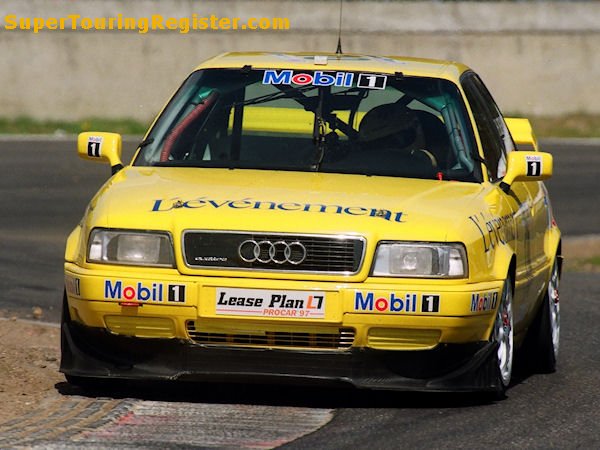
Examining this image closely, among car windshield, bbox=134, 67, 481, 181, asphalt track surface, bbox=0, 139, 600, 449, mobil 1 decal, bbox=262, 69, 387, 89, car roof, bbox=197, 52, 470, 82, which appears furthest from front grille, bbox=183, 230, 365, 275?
car roof, bbox=197, 52, 470, 82

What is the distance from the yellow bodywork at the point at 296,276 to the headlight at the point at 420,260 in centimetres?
3

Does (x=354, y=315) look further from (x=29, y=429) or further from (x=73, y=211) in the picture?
(x=73, y=211)

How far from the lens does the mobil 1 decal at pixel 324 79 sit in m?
8.12

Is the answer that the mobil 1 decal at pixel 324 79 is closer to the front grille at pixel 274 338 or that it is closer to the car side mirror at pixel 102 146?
the car side mirror at pixel 102 146

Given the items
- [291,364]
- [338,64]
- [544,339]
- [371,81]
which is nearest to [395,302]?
[291,364]

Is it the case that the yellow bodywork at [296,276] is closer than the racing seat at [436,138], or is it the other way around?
the yellow bodywork at [296,276]

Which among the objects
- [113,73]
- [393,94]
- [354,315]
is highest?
[393,94]

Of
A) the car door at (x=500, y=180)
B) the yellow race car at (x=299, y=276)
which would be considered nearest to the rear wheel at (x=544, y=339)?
the car door at (x=500, y=180)

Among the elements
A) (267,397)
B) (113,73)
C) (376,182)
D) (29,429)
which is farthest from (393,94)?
(113,73)

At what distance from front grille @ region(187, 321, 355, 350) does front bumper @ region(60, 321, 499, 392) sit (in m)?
0.03

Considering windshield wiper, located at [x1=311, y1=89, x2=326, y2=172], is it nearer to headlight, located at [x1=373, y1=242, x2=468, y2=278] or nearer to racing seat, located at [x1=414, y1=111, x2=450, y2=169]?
racing seat, located at [x1=414, y1=111, x2=450, y2=169]

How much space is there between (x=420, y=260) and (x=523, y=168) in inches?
52.4

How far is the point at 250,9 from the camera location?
30422mm

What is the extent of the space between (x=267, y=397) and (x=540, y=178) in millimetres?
1775
